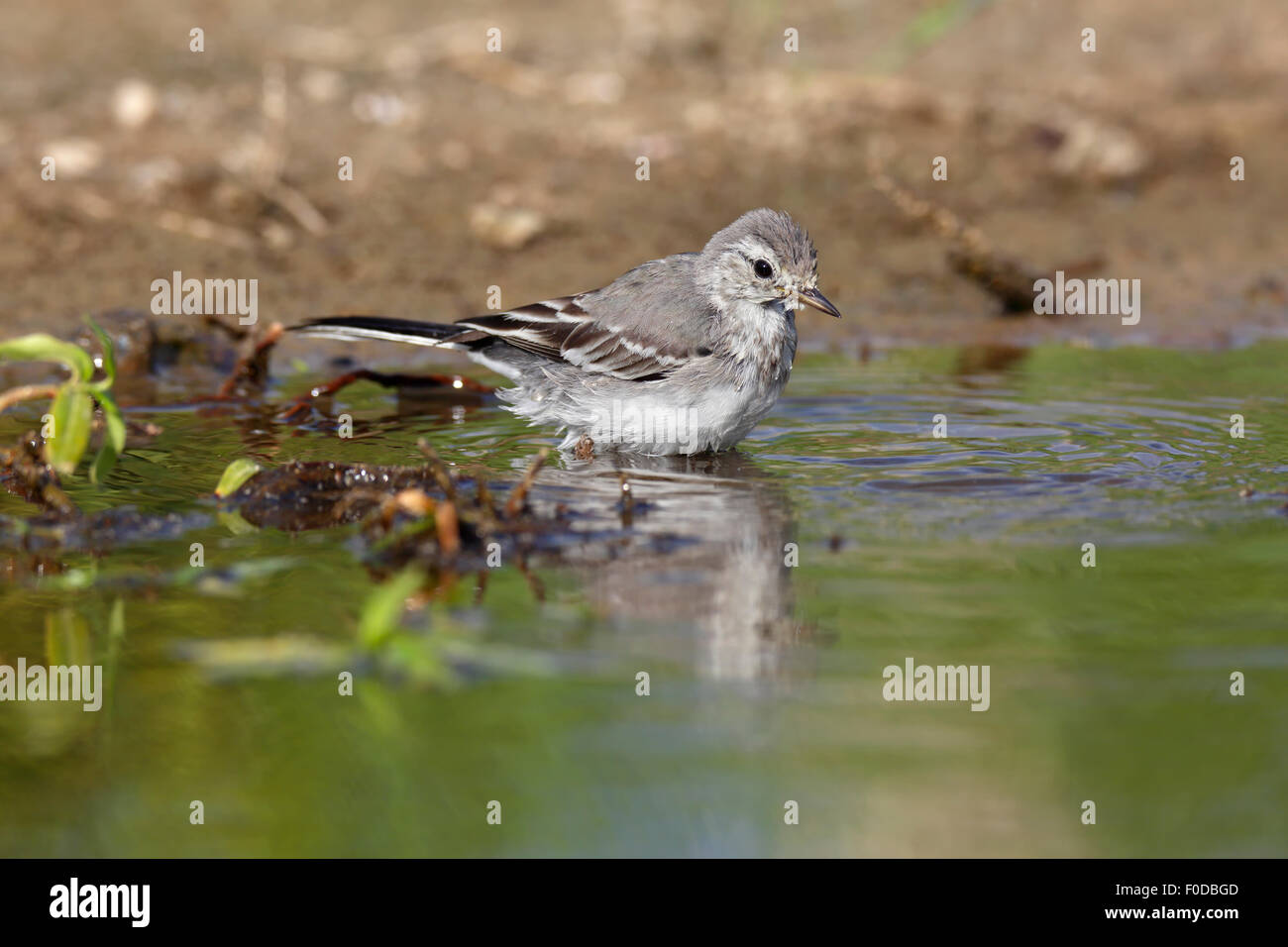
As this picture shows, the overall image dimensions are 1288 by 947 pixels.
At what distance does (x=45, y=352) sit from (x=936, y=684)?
9.71 feet

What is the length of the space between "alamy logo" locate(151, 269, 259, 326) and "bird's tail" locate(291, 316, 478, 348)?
2.10 metres

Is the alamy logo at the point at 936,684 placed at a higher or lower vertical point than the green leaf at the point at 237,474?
lower

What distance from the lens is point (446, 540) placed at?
5.29 m

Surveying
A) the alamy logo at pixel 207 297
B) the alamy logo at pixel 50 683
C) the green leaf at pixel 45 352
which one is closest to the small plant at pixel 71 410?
the green leaf at pixel 45 352

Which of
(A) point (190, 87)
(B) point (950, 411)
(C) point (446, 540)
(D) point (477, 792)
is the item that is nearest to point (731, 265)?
(B) point (950, 411)

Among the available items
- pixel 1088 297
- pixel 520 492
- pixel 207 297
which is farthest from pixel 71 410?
pixel 1088 297

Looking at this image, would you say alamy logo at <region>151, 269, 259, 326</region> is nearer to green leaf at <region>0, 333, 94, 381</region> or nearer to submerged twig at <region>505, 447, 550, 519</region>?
green leaf at <region>0, 333, 94, 381</region>

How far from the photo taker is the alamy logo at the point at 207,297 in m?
9.59

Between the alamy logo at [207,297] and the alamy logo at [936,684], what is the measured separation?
6.03 m

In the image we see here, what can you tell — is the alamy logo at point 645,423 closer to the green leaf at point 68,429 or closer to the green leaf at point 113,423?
the green leaf at point 113,423

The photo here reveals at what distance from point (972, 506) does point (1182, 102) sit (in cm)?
858

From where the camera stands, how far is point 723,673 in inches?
173

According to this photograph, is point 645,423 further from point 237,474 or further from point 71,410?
point 71,410
